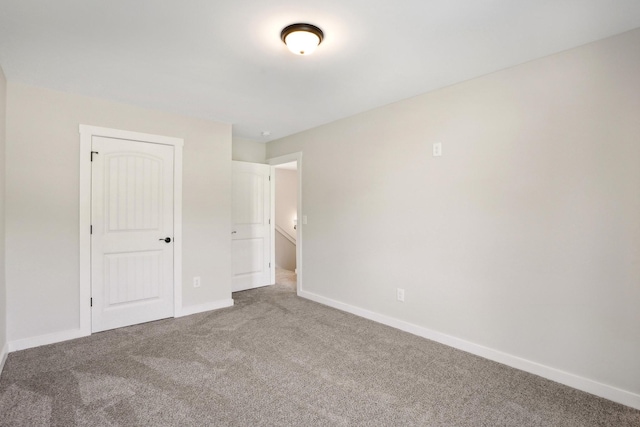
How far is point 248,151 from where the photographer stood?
196 inches

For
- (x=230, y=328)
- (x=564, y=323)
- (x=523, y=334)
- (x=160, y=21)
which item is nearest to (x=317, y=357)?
(x=230, y=328)

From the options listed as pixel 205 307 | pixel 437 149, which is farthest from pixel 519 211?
pixel 205 307

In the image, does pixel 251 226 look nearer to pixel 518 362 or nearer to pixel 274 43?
pixel 274 43

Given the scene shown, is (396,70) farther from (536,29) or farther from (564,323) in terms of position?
(564,323)

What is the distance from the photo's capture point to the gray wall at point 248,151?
4.83m

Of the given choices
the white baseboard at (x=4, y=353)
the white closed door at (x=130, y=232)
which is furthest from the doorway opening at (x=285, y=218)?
the white baseboard at (x=4, y=353)

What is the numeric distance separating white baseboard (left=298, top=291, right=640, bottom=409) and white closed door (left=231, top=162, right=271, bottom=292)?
6.28ft

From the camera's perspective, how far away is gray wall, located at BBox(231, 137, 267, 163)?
4828mm

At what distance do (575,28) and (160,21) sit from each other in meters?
2.56

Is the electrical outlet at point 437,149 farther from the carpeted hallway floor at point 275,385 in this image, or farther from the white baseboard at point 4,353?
the white baseboard at point 4,353

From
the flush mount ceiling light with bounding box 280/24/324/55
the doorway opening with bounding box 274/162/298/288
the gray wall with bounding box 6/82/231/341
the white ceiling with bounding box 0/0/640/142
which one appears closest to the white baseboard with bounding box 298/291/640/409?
the white ceiling with bounding box 0/0/640/142

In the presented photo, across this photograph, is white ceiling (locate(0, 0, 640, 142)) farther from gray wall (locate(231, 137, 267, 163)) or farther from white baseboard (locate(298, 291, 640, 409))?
white baseboard (locate(298, 291, 640, 409))

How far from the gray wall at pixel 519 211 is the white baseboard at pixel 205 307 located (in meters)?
1.69

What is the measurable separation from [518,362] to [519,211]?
1174mm
